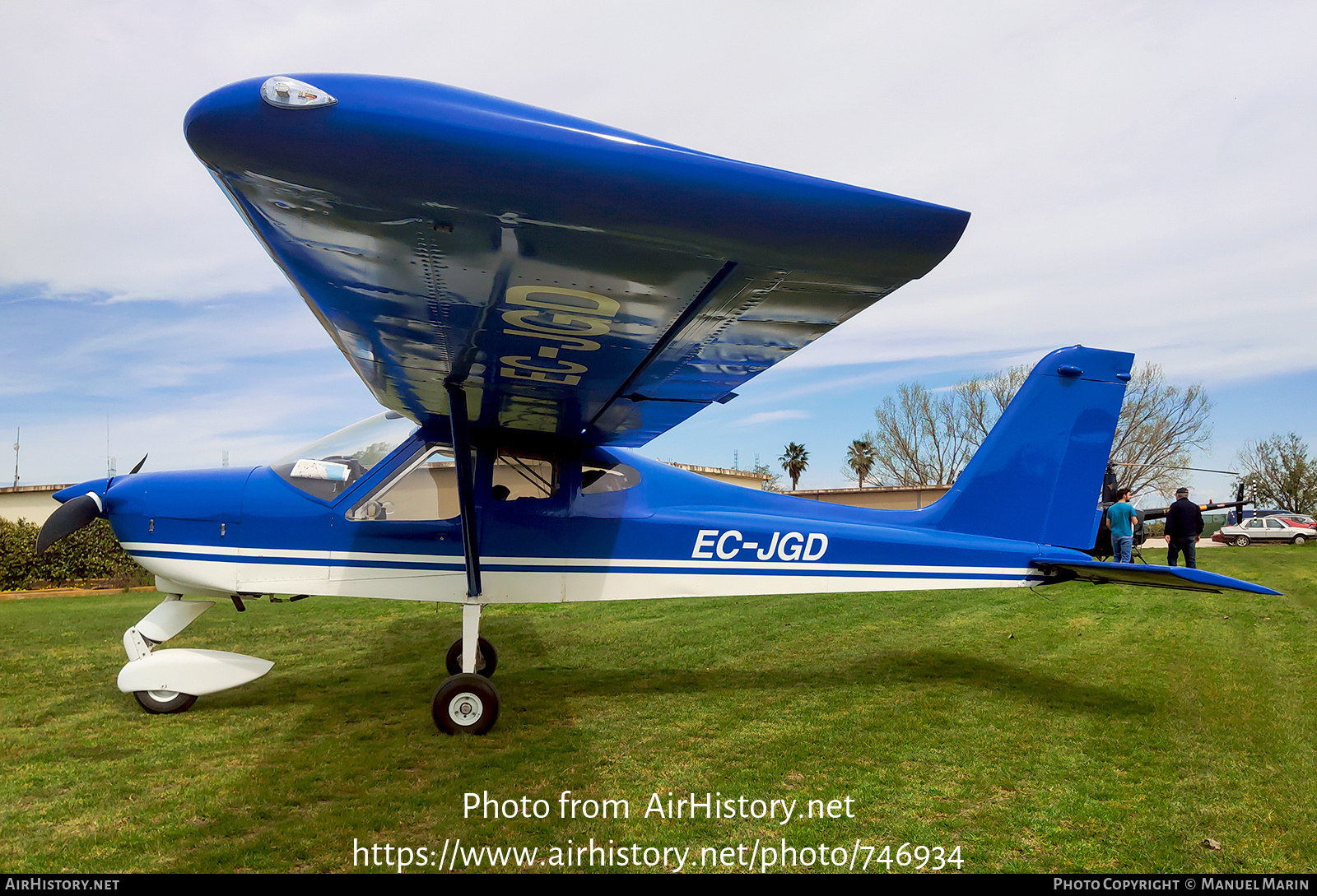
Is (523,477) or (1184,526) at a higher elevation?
(523,477)

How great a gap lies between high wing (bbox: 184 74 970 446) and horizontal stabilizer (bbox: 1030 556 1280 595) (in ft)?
10.4

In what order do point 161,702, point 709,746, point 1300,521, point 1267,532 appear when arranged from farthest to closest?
point 1300,521 → point 1267,532 → point 161,702 → point 709,746

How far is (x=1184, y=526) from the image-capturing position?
11.6 m

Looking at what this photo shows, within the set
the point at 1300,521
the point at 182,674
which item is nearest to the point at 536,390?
the point at 182,674

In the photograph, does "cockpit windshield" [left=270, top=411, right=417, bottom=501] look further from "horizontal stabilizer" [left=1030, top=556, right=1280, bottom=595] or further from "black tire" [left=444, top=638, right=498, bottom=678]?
"horizontal stabilizer" [left=1030, top=556, right=1280, bottom=595]

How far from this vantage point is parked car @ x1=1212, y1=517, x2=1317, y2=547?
29156 mm

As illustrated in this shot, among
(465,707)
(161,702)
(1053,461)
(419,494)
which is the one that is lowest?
(161,702)

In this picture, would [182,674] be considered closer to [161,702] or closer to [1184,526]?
[161,702]

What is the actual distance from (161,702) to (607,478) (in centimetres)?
332

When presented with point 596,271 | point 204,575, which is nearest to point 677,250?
point 596,271

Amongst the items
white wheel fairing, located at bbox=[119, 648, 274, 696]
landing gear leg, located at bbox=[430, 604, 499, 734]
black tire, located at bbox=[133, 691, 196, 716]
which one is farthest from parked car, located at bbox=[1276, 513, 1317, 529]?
black tire, located at bbox=[133, 691, 196, 716]
